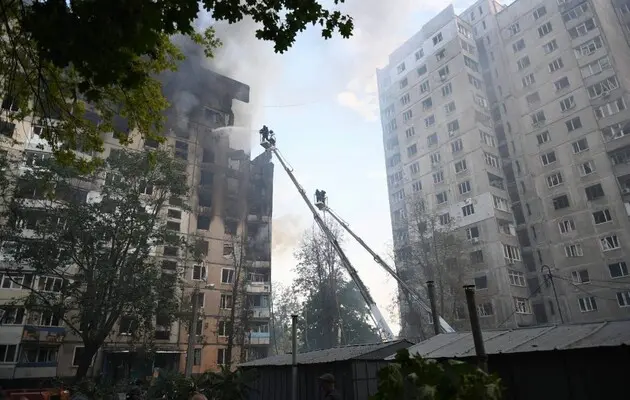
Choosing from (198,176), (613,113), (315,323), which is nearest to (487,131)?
(613,113)

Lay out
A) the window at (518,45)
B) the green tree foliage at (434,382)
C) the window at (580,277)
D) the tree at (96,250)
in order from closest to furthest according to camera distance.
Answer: the green tree foliage at (434,382) → the tree at (96,250) → the window at (580,277) → the window at (518,45)

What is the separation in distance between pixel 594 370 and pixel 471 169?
127 ft

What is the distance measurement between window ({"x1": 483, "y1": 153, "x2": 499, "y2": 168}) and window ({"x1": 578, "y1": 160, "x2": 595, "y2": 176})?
327 inches

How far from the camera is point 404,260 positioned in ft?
132

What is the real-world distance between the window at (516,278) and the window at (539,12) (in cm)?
3101

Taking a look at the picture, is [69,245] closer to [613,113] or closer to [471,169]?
[471,169]

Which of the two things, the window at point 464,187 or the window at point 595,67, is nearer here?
the window at point 595,67

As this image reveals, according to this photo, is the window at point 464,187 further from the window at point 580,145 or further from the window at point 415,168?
the window at point 580,145

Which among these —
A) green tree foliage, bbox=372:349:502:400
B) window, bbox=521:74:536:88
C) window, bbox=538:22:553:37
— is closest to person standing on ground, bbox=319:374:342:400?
green tree foliage, bbox=372:349:502:400

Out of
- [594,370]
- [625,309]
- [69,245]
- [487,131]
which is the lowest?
[594,370]

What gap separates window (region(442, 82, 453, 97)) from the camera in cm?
5072

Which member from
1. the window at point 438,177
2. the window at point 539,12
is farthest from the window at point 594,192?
the window at point 539,12

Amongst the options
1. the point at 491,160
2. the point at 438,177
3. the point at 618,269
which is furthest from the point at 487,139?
the point at 618,269

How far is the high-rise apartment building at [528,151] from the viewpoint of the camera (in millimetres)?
37625
